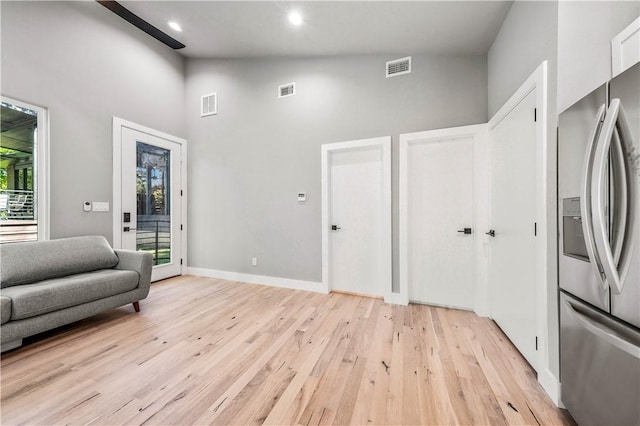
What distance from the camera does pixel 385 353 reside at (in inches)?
79.3

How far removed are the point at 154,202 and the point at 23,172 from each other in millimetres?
1435

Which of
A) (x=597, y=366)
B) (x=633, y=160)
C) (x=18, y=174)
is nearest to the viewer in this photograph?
(x=633, y=160)

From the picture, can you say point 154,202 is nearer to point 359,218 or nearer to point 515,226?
point 359,218

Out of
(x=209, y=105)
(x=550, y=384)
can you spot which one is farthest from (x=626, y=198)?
(x=209, y=105)

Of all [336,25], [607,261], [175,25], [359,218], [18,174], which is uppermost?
[175,25]

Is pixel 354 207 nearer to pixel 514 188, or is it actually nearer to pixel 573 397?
pixel 514 188

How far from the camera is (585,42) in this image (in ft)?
4.80

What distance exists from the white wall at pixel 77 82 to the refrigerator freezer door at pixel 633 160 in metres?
4.68

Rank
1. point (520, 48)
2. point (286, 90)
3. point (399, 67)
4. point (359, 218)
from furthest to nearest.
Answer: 1. point (286, 90)
2. point (359, 218)
3. point (399, 67)
4. point (520, 48)

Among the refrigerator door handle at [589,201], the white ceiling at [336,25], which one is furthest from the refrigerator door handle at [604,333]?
the white ceiling at [336,25]

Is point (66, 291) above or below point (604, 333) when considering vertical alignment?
below

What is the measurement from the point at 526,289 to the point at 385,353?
1.20 metres

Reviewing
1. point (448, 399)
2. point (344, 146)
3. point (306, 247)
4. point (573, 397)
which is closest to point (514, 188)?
point (573, 397)

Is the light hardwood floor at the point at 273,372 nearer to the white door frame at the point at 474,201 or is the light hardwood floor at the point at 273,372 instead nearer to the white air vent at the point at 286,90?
the white door frame at the point at 474,201
